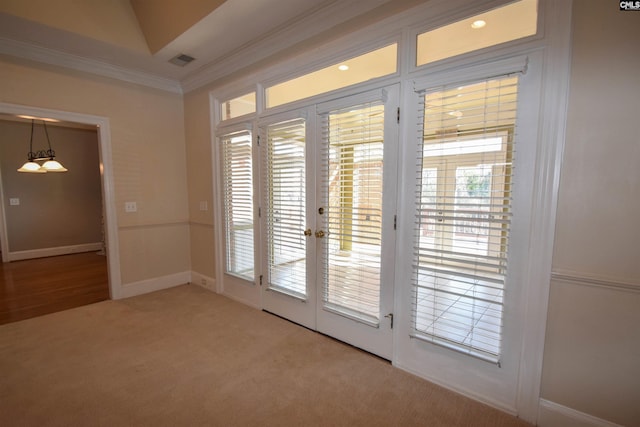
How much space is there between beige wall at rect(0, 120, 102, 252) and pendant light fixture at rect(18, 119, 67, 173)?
89mm

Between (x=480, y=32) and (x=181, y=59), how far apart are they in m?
3.04

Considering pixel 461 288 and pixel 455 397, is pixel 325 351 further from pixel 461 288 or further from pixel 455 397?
pixel 461 288

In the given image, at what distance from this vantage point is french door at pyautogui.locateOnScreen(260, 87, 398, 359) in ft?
6.97

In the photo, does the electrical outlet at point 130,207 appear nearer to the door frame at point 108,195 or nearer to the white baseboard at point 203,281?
the door frame at point 108,195

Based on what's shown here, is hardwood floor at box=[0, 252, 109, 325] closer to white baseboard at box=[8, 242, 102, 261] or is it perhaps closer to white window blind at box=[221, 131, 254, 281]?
white baseboard at box=[8, 242, 102, 261]

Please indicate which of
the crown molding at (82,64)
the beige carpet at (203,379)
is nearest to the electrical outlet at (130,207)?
the beige carpet at (203,379)

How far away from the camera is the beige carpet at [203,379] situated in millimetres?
1668

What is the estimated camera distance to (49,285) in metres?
3.97

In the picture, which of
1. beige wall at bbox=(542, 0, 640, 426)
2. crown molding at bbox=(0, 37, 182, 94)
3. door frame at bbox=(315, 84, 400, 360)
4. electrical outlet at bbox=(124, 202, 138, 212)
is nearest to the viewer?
beige wall at bbox=(542, 0, 640, 426)

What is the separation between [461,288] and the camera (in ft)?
5.93

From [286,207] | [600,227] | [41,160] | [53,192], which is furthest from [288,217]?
[53,192]

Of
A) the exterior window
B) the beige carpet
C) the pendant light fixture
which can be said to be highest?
the exterior window

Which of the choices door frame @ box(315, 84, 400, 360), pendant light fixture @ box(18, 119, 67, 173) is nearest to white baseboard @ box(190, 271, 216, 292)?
door frame @ box(315, 84, 400, 360)

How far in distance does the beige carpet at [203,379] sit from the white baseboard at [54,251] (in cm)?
378
